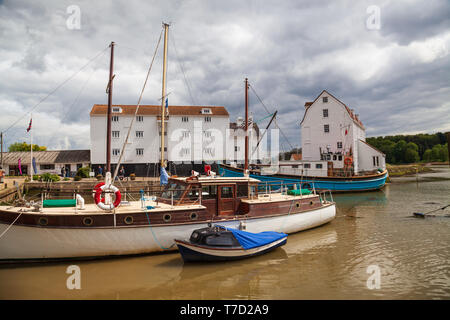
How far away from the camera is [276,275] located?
9273 mm

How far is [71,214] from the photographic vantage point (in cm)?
956

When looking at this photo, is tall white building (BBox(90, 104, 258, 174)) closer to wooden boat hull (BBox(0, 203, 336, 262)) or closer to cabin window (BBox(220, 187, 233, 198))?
cabin window (BBox(220, 187, 233, 198))

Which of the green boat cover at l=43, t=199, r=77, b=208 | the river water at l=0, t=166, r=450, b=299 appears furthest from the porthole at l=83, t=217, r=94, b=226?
the green boat cover at l=43, t=199, r=77, b=208

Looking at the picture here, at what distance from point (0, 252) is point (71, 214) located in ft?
9.53

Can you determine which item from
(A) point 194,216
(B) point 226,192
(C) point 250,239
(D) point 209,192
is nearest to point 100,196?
(A) point 194,216

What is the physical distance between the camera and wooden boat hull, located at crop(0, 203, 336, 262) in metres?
9.40

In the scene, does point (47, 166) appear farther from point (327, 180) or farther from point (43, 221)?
point (327, 180)

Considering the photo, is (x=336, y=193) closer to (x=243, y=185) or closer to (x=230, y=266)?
(x=243, y=185)

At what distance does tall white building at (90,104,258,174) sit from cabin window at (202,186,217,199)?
1141 inches

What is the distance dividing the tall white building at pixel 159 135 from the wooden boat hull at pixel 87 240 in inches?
1243

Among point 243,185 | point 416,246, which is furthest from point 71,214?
point 416,246

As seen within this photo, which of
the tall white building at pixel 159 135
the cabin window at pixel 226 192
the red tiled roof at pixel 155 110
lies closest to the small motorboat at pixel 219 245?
the cabin window at pixel 226 192

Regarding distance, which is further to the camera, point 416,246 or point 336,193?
point 336,193

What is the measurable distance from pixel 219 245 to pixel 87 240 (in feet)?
16.9
